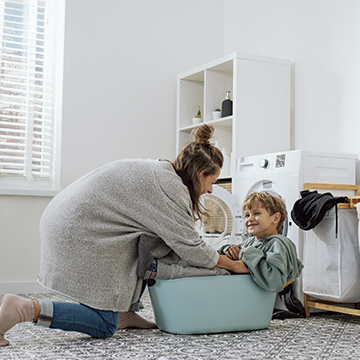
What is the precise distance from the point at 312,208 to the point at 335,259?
0.26 meters

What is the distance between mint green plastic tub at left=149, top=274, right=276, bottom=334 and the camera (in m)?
1.92

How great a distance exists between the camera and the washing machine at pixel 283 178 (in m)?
2.59

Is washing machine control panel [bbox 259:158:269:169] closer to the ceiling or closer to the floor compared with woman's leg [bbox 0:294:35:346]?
closer to the ceiling

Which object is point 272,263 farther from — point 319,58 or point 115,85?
point 115,85

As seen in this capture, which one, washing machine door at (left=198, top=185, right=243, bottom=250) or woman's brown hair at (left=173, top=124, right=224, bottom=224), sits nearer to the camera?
woman's brown hair at (left=173, top=124, right=224, bottom=224)

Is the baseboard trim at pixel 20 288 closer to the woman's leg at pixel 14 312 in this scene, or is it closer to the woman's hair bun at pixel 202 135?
the woman's leg at pixel 14 312

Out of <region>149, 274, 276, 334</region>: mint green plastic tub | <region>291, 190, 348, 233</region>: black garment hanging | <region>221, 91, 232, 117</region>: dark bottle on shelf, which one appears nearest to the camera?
<region>149, 274, 276, 334</region>: mint green plastic tub

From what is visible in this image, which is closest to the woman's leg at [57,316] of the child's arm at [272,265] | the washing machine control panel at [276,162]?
the child's arm at [272,265]

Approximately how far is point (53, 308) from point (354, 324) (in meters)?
1.38

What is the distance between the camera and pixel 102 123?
3.77 m

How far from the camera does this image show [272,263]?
2057mm

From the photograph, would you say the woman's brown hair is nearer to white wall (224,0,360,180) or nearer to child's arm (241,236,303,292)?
child's arm (241,236,303,292)

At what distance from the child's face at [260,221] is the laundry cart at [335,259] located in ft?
0.81

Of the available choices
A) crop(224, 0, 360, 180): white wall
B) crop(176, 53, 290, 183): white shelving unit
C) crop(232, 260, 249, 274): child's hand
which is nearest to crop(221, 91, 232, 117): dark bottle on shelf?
crop(176, 53, 290, 183): white shelving unit
